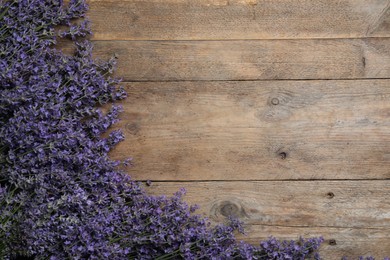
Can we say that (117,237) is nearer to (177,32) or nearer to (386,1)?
(177,32)

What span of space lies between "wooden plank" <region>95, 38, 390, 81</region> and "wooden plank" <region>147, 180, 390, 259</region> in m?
0.35

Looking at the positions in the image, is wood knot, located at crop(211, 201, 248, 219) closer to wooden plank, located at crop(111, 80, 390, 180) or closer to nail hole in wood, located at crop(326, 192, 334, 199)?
wooden plank, located at crop(111, 80, 390, 180)

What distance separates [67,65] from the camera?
202cm

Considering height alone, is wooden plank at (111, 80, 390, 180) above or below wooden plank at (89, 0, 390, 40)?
below

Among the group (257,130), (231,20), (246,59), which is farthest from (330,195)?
(231,20)

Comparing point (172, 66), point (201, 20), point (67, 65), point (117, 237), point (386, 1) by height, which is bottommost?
point (117, 237)

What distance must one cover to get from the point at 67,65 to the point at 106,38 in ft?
0.62

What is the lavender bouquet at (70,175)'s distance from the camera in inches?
73.9

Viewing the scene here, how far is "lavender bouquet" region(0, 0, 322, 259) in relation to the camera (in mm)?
1876

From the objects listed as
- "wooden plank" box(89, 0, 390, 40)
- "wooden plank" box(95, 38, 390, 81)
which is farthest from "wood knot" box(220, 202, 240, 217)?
"wooden plank" box(89, 0, 390, 40)

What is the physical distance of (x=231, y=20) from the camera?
2145 millimetres

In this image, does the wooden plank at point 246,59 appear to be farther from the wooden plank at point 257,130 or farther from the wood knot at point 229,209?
the wood knot at point 229,209

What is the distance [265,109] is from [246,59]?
17cm

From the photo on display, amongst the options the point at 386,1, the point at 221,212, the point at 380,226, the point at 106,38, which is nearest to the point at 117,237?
the point at 221,212
